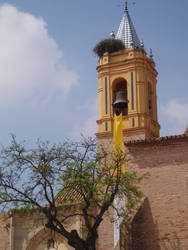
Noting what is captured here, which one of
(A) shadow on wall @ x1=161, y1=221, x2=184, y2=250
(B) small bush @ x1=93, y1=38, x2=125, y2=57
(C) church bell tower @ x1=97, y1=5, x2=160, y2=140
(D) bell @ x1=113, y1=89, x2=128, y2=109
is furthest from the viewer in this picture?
(B) small bush @ x1=93, y1=38, x2=125, y2=57

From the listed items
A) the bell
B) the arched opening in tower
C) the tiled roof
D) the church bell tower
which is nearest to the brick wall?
the bell

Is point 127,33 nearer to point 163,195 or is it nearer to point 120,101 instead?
point 120,101

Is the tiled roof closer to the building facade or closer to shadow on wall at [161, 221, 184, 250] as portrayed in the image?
the building facade

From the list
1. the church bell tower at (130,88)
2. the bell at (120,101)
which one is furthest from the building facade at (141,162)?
the bell at (120,101)

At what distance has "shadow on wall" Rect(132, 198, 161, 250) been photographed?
60.1 feet

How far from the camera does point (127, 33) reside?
34.2 m

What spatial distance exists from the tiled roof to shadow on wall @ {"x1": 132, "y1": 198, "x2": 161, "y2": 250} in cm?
1647

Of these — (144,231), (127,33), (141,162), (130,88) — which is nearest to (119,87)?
(130,88)

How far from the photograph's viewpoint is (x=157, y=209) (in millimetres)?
18828

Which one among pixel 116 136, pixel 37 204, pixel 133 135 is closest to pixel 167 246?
pixel 37 204

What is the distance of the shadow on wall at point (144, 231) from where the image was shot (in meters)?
18.3

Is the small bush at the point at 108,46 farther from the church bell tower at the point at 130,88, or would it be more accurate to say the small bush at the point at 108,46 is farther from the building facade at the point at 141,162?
the building facade at the point at 141,162

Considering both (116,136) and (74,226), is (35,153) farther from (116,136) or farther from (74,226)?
(116,136)

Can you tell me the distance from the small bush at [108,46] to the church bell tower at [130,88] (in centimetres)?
48
